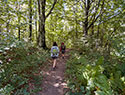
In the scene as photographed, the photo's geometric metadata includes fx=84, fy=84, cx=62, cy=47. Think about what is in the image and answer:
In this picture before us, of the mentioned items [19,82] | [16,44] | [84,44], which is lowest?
[19,82]

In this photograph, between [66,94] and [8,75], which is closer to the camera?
[66,94]

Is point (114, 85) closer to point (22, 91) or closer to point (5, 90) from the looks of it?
point (22, 91)

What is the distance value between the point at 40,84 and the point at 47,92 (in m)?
0.69

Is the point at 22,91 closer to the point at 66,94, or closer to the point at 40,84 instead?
the point at 40,84

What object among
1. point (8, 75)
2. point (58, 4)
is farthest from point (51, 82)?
point (58, 4)

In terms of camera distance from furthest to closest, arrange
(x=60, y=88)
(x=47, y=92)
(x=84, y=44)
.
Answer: (x=84, y=44)
(x=60, y=88)
(x=47, y=92)

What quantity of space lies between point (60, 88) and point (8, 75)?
9.06ft

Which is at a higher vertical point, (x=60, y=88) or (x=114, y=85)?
(x=114, y=85)

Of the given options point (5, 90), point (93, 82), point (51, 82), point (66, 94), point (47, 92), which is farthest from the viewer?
point (51, 82)

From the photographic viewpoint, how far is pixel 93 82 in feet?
11.8

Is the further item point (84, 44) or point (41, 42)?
point (41, 42)

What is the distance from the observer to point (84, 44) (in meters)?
10.1

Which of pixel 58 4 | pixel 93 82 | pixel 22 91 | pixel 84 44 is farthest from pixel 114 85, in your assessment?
pixel 58 4

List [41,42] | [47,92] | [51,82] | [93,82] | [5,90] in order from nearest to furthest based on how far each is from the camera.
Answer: [5,90] < [93,82] < [47,92] < [51,82] < [41,42]
